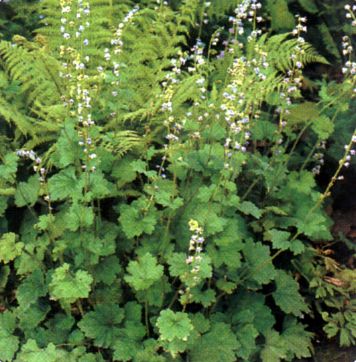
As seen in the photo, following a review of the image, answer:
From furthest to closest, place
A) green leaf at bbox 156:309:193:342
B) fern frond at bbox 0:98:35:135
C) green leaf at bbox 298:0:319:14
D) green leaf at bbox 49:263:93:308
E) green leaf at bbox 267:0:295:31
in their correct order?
1. green leaf at bbox 298:0:319:14
2. green leaf at bbox 267:0:295:31
3. fern frond at bbox 0:98:35:135
4. green leaf at bbox 49:263:93:308
5. green leaf at bbox 156:309:193:342

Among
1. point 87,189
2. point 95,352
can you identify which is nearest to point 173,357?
point 95,352

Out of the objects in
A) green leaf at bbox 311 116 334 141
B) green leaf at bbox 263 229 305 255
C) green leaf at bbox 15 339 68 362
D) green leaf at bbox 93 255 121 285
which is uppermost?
green leaf at bbox 311 116 334 141

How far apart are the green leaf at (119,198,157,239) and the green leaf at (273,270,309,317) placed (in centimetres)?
75

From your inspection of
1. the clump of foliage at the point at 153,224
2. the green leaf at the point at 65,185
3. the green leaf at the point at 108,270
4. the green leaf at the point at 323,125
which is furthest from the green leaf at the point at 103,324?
the green leaf at the point at 323,125

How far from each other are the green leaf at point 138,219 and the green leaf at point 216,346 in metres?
0.56

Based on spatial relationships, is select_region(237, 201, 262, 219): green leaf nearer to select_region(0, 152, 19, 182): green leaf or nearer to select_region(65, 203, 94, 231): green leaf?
select_region(65, 203, 94, 231): green leaf

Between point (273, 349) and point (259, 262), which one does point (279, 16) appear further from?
point (273, 349)

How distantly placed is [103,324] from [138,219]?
20.4 inches

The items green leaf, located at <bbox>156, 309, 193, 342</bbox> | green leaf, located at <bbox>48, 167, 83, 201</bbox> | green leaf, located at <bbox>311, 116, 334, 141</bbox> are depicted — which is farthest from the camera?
green leaf, located at <bbox>311, 116, 334, 141</bbox>

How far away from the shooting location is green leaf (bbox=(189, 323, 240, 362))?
284cm

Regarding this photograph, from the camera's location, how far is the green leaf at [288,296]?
3.11 meters

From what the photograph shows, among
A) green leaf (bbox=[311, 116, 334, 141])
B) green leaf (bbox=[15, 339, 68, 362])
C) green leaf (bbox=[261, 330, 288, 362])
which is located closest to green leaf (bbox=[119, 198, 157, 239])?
green leaf (bbox=[15, 339, 68, 362])

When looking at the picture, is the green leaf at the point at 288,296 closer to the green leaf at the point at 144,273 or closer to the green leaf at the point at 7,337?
the green leaf at the point at 144,273

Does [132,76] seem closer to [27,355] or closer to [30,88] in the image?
[30,88]
